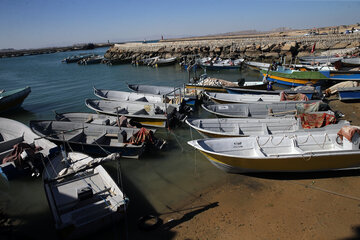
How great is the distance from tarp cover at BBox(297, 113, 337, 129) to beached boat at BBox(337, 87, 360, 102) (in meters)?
6.45

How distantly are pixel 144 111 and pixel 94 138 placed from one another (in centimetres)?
→ 398

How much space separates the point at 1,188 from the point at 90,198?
5610 millimetres

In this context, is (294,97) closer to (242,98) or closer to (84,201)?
(242,98)

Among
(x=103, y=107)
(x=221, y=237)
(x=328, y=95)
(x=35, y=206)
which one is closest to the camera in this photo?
(x=221, y=237)

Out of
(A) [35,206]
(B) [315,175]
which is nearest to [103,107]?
(A) [35,206]

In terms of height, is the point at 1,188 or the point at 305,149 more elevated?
the point at 305,149

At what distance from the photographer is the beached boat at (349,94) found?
1555 centimetres

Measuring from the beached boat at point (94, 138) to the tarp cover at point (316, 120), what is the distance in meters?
8.68

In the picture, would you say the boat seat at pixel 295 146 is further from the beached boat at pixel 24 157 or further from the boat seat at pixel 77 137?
the boat seat at pixel 77 137

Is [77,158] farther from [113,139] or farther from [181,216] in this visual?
[181,216]

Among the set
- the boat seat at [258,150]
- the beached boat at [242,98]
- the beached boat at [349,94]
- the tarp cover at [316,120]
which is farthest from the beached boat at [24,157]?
the beached boat at [349,94]

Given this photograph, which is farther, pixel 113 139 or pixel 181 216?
pixel 113 139

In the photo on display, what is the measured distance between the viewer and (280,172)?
9.26 metres

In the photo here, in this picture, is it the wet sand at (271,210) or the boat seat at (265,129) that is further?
the boat seat at (265,129)
